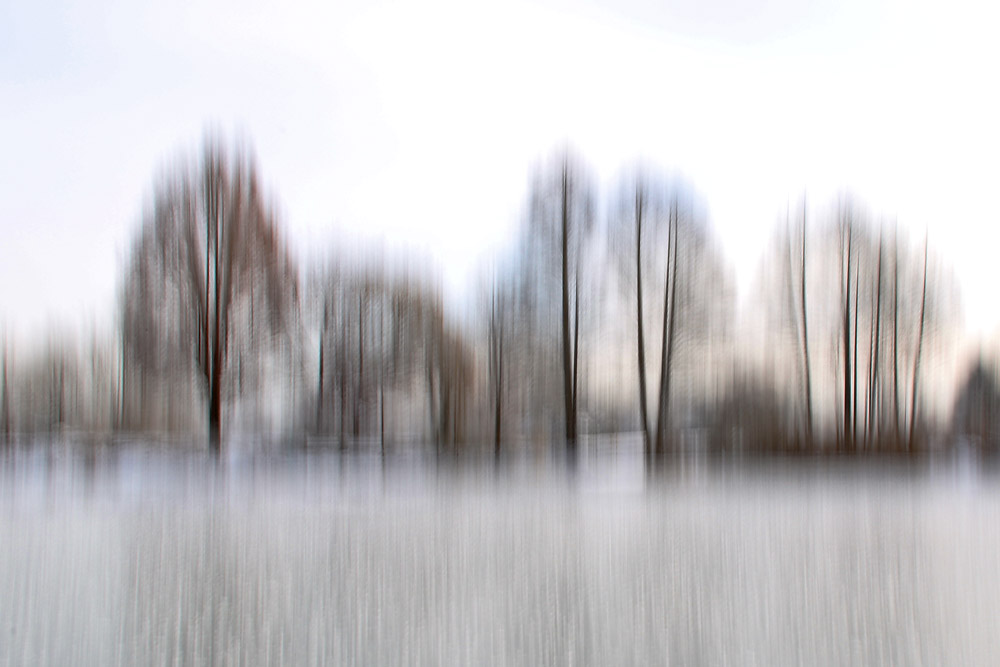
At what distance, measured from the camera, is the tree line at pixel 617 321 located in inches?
724

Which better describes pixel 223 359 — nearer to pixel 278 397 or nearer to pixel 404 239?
pixel 278 397

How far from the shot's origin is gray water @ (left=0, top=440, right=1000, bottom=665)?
494cm

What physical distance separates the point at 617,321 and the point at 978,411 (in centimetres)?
1003

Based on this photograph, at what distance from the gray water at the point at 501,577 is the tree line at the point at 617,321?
4347mm

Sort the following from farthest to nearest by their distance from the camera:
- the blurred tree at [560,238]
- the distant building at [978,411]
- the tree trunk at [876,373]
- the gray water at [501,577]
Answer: the distant building at [978,411], the tree trunk at [876,373], the blurred tree at [560,238], the gray water at [501,577]

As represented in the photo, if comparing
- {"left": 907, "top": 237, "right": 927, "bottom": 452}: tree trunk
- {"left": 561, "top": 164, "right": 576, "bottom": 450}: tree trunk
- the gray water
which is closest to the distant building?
{"left": 907, "top": 237, "right": 927, "bottom": 452}: tree trunk

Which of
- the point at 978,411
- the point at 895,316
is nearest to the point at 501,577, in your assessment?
the point at 895,316

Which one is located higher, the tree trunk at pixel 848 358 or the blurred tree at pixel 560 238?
the blurred tree at pixel 560 238

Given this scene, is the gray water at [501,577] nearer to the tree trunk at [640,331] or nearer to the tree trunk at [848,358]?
the tree trunk at [640,331]

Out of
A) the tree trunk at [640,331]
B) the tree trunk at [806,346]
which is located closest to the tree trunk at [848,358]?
A: the tree trunk at [806,346]

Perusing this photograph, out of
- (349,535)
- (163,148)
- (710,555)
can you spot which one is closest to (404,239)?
(163,148)

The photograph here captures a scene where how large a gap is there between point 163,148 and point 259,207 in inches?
86.5

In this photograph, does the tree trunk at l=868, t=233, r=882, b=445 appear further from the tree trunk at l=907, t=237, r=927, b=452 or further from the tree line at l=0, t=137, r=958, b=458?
the tree trunk at l=907, t=237, r=927, b=452

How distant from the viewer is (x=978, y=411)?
22062 millimetres
